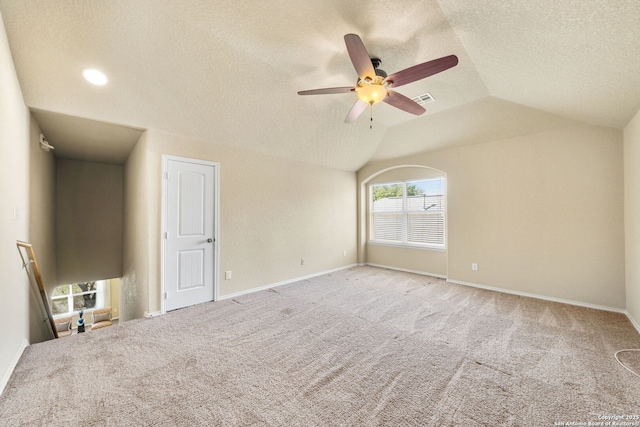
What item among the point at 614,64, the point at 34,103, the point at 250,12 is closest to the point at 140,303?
the point at 34,103

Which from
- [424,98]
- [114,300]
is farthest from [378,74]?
[114,300]

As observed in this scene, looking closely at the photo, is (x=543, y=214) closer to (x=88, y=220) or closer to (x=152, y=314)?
(x=152, y=314)

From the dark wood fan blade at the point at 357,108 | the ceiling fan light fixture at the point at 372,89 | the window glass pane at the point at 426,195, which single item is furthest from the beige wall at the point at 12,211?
the window glass pane at the point at 426,195

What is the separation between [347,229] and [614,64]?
4.63 meters

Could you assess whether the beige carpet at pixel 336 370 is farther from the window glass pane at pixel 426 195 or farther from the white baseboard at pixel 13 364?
the window glass pane at pixel 426 195

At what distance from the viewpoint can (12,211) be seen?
2172mm

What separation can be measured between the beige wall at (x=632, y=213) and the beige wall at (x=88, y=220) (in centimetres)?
782

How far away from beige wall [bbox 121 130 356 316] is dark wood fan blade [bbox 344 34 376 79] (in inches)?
102

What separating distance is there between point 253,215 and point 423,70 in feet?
10.4

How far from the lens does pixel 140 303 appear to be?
3.47 metres

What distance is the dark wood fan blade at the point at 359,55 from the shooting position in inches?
69.2

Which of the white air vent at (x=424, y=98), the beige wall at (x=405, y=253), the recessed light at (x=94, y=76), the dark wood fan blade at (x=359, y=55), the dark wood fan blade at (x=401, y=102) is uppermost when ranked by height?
the white air vent at (x=424, y=98)

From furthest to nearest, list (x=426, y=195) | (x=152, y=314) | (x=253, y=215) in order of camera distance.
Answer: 1. (x=426, y=195)
2. (x=253, y=215)
3. (x=152, y=314)

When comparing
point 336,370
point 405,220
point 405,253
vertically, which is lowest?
point 336,370
